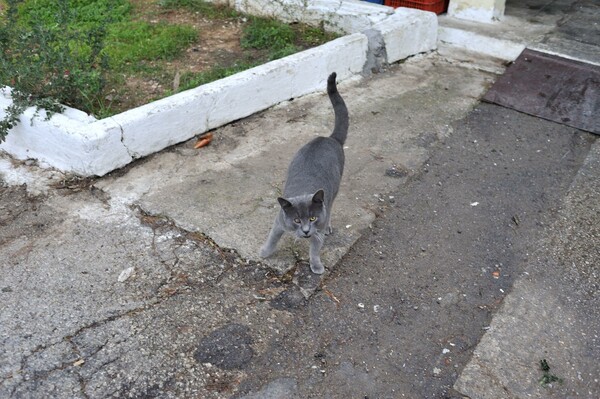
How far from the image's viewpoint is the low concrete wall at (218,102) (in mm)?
4379

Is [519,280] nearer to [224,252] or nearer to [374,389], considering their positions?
[374,389]

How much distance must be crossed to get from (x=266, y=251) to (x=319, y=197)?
64 centimetres

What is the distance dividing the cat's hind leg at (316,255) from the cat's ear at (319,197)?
346 mm

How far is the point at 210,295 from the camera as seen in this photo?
348cm

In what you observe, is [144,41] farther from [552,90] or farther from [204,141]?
[552,90]

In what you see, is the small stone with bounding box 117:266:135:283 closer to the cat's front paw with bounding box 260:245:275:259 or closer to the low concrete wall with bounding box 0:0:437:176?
the cat's front paw with bounding box 260:245:275:259

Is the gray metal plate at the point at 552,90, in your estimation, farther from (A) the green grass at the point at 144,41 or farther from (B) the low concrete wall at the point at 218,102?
(A) the green grass at the point at 144,41

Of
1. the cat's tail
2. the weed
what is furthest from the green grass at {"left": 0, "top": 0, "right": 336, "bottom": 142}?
the weed

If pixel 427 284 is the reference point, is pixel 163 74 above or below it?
above

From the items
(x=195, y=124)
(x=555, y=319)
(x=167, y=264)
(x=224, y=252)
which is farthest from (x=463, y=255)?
(x=195, y=124)

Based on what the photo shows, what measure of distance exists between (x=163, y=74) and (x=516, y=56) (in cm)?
379

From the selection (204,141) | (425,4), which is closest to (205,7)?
(425,4)

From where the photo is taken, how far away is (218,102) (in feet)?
16.6

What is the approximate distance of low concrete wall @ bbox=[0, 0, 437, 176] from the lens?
438 cm
